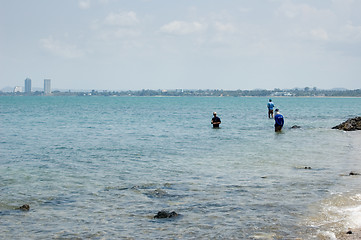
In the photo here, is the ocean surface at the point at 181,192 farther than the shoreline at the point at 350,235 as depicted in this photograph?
Yes

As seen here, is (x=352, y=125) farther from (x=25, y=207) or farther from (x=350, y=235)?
(x=25, y=207)

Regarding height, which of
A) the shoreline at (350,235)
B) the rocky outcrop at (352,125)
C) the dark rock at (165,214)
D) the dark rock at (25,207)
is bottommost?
the dark rock at (25,207)

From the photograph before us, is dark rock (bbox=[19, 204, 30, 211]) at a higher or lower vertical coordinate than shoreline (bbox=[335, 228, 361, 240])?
lower

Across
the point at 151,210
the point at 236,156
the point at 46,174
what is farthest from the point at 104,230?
the point at 236,156

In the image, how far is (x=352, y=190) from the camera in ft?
44.6

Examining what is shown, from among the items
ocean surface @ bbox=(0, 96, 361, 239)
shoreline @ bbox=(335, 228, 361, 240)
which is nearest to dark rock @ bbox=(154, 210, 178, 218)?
ocean surface @ bbox=(0, 96, 361, 239)

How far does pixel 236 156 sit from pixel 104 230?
12905 millimetres

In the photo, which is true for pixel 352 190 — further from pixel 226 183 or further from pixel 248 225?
pixel 248 225

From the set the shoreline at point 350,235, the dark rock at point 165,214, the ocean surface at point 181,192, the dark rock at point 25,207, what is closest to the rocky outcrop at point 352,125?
the ocean surface at point 181,192

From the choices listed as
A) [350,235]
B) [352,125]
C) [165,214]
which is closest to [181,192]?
[165,214]

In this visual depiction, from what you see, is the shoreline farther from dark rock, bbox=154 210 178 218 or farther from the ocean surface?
dark rock, bbox=154 210 178 218

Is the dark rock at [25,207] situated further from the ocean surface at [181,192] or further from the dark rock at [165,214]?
the dark rock at [165,214]

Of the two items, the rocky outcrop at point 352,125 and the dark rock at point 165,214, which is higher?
the rocky outcrop at point 352,125

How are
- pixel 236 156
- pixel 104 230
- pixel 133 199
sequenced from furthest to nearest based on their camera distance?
pixel 236 156 < pixel 133 199 < pixel 104 230
